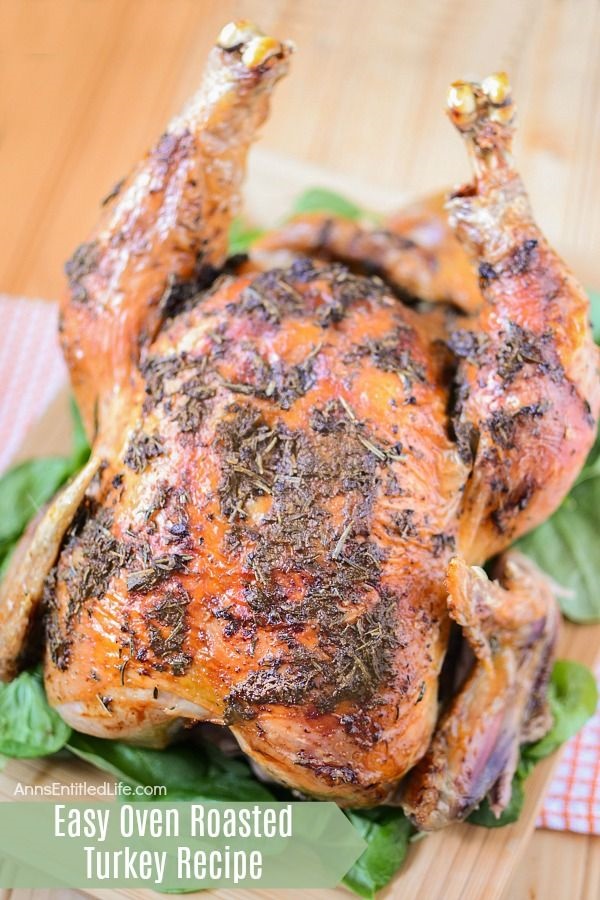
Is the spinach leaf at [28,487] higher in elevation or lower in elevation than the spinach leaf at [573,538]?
lower

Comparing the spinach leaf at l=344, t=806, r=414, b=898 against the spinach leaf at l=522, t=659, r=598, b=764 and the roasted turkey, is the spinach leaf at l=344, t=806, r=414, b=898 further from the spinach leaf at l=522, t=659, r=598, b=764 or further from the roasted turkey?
the spinach leaf at l=522, t=659, r=598, b=764

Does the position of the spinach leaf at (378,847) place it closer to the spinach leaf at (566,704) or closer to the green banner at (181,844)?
the green banner at (181,844)

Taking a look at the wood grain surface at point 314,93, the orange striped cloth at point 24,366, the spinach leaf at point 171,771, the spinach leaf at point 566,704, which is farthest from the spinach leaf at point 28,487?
the spinach leaf at point 566,704

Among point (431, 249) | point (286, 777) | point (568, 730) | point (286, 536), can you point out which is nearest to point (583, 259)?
point (431, 249)

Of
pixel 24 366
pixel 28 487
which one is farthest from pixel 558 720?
pixel 24 366

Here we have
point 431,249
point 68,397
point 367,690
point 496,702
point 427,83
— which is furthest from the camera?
point 427,83

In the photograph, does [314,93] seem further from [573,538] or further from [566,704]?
[566,704]

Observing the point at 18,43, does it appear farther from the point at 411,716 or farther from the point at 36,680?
the point at 411,716
